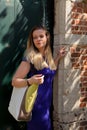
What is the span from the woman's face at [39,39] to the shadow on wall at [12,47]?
835 mm

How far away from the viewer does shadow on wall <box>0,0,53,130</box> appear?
5391mm

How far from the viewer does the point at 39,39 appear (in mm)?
4609

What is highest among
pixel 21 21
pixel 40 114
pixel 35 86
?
pixel 21 21

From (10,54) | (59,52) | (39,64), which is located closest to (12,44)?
(10,54)

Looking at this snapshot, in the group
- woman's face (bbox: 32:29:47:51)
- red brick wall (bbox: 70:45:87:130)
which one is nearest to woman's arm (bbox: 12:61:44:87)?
woman's face (bbox: 32:29:47:51)

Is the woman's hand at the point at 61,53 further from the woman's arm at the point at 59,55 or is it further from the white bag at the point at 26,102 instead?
the white bag at the point at 26,102

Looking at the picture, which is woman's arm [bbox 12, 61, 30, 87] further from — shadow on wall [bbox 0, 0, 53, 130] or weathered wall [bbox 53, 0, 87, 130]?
weathered wall [bbox 53, 0, 87, 130]

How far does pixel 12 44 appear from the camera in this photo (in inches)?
214

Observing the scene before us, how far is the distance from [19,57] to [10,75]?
0.29 metres

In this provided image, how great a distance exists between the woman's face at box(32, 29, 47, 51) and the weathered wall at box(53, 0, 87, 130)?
0.88m

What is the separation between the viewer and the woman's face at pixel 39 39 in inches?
182

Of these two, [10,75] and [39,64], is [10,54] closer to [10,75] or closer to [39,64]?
[10,75]

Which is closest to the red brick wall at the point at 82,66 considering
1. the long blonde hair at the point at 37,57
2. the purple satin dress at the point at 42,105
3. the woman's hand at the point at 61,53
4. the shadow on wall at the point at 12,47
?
the woman's hand at the point at 61,53

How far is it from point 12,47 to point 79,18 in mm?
1092
